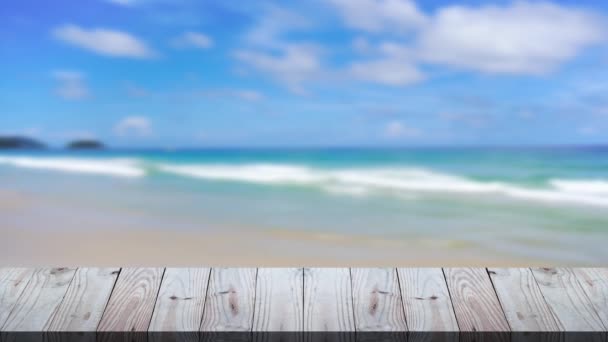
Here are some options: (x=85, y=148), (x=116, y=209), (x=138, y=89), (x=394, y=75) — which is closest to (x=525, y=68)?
(x=394, y=75)

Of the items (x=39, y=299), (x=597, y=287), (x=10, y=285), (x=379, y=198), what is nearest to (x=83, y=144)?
(x=379, y=198)

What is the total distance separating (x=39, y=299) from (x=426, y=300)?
83 centimetres

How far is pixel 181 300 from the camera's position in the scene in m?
1.44

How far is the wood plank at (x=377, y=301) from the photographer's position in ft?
4.33

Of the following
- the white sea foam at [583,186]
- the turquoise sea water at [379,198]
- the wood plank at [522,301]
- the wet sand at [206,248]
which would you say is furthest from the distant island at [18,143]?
the wood plank at [522,301]

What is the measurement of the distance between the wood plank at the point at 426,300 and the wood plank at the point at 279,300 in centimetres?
23

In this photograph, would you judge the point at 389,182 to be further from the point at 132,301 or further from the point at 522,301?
the point at 132,301

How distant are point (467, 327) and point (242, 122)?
12.7 m

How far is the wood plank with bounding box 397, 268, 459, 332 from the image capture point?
1317mm

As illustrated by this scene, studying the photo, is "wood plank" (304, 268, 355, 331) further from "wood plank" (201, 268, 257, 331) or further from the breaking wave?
the breaking wave

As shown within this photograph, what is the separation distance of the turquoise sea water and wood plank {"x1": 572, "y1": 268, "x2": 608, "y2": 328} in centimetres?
165

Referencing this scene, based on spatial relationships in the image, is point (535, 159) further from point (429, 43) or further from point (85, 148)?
point (85, 148)

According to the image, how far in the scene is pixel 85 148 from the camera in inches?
632

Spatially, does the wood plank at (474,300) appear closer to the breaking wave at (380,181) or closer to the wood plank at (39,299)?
the wood plank at (39,299)
